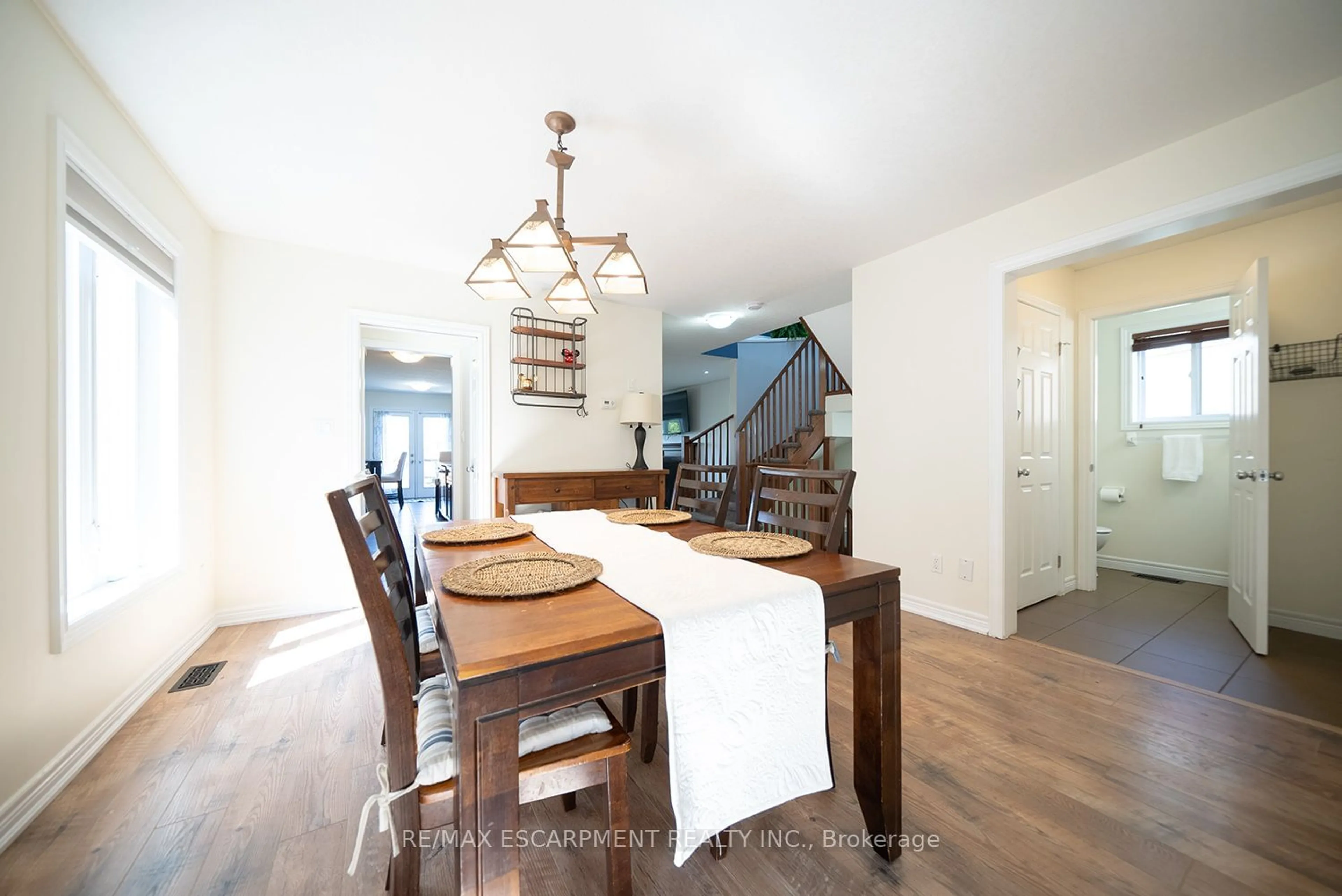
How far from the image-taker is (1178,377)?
3.99 meters

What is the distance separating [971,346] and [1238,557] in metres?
1.90

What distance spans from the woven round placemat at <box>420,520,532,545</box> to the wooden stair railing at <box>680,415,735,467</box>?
4936mm

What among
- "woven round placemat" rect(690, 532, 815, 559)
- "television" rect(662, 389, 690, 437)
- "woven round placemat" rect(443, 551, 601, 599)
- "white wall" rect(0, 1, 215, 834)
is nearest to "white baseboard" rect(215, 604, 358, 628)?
"white wall" rect(0, 1, 215, 834)

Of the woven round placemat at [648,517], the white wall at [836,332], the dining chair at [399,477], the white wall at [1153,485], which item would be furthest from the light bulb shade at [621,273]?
the dining chair at [399,477]

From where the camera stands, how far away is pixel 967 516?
285 centimetres

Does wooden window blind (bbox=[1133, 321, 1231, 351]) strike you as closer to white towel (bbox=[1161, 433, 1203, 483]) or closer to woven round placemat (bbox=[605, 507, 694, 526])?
white towel (bbox=[1161, 433, 1203, 483])

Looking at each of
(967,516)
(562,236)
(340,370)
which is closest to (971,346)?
(967,516)

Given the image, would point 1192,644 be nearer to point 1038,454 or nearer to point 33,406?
point 1038,454

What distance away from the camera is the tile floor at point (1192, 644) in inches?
81.8

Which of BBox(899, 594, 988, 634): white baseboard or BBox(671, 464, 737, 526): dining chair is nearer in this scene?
BBox(671, 464, 737, 526): dining chair

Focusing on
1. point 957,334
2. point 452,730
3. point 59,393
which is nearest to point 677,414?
point 957,334

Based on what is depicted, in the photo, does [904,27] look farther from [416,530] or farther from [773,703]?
[416,530]

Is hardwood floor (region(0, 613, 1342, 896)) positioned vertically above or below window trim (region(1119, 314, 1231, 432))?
below

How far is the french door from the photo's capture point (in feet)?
34.5
